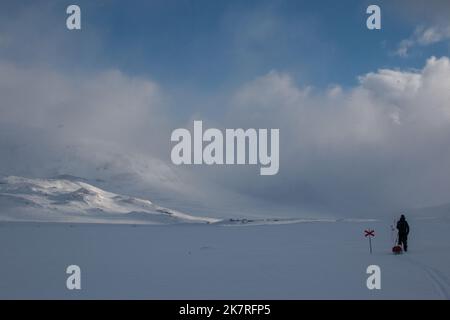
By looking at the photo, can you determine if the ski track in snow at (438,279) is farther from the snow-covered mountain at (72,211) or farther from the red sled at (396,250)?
the snow-covered mountain at (72,211)

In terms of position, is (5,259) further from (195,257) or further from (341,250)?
(341,250)

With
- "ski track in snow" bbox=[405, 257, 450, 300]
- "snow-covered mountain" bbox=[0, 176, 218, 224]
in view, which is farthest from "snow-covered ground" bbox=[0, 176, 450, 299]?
"snow-covered mountain" bbox=[0, 176, 218, 224]

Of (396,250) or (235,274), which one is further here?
(396,250)

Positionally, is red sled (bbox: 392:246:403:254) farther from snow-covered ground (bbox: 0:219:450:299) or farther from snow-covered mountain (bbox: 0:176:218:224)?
snow-covered mountain (bbox: 0:176:218:224)

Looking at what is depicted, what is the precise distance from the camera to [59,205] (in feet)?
599

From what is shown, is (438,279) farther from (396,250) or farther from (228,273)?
(228,273)

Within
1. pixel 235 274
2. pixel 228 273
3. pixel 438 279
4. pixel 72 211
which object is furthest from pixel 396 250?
pixel 72 211

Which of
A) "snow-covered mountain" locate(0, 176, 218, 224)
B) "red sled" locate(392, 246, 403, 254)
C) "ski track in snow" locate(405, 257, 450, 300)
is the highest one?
"snow-covered mountain" locate(0, 176, 218, 224)

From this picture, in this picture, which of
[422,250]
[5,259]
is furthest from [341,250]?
[5,259]

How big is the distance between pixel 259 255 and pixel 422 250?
7.63 meters

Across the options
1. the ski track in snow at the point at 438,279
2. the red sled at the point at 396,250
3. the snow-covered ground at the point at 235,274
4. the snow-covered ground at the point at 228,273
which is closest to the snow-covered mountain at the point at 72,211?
the snow-covered ground at the point at 228,273

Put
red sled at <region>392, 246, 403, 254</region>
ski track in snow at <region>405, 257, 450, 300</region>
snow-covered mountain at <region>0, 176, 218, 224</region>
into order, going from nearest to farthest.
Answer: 1. ski track in snow at <region>405, 257, 450, 300</region>
2. red sled at <region>392, 246, 403, 254</region>
3. snow-covered mountain at <region>0, 176, 218, 224</region>
